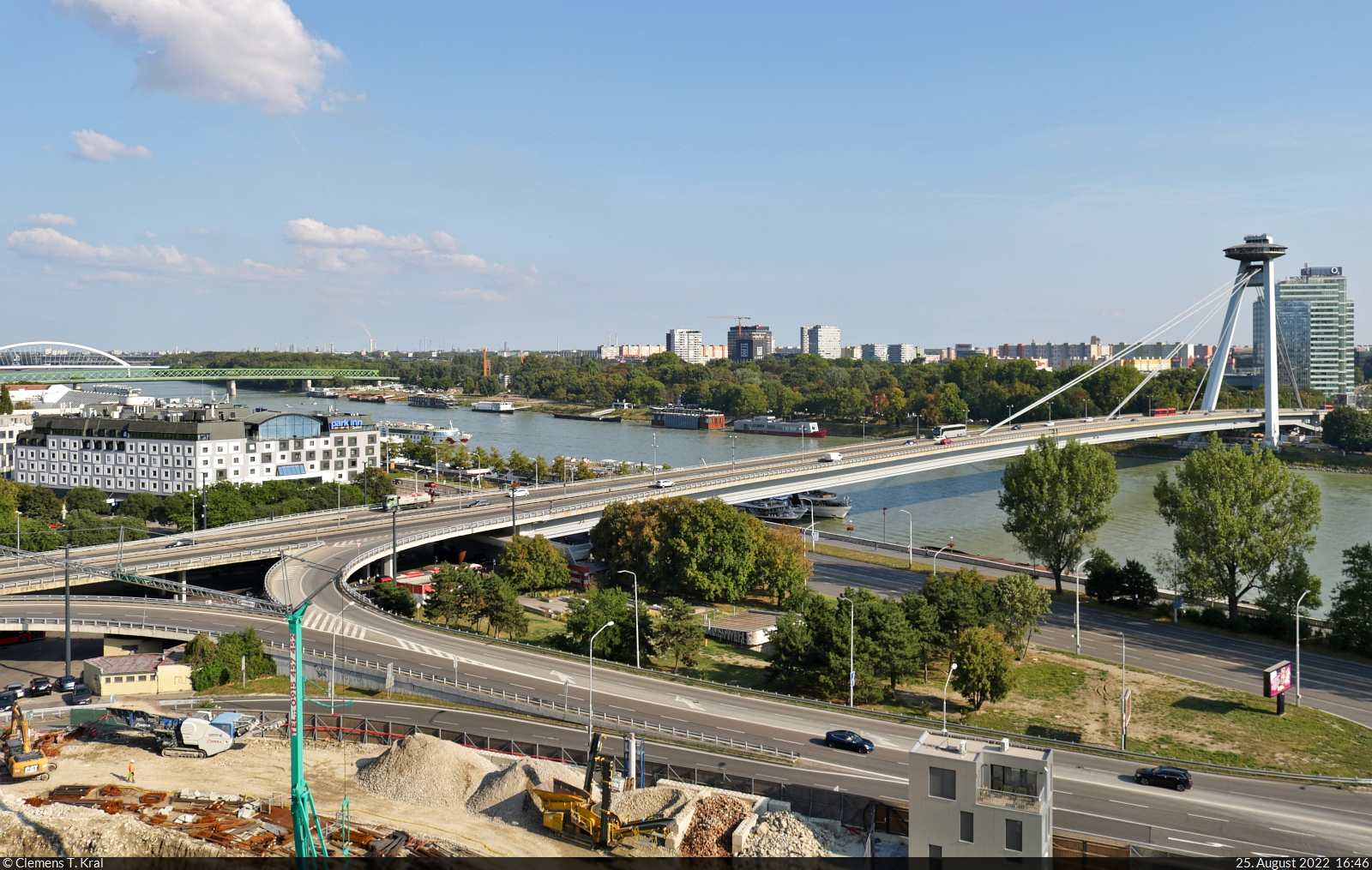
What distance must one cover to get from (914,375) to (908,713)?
341ft

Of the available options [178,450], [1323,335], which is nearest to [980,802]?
[178,450]

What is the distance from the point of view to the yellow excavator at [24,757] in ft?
58.2

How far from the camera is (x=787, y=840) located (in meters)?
14.6

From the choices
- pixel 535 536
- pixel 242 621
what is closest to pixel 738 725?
pixel 242 621

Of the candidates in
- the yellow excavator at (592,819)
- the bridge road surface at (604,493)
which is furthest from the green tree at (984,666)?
the bridge road surface at (604,493)

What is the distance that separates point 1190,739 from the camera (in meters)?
21.1

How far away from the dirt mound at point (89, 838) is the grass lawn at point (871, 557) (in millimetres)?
28958

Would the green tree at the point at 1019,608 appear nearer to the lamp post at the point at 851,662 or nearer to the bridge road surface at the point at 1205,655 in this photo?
the bridge road surface at the point at 1205,655

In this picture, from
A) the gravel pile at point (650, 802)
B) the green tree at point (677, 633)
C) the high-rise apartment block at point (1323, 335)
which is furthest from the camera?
the high-rise apartment block at point (1323, 335)

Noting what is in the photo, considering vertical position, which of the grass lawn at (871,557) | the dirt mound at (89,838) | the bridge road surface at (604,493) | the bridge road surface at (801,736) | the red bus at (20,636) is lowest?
the red bus at (20,636)

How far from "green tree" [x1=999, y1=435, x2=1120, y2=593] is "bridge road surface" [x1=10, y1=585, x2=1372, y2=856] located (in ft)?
59.1

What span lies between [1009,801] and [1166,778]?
534 centimetres

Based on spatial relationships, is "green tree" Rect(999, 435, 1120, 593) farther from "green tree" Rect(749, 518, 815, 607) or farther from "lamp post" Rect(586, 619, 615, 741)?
"lamp post" Rect(586, 619, 615, 741)

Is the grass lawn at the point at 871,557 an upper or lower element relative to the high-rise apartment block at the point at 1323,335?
lower
